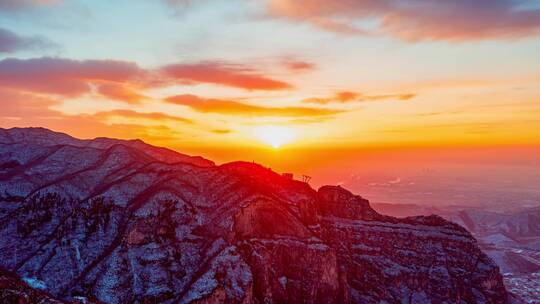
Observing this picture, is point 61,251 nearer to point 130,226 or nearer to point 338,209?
point 130,226

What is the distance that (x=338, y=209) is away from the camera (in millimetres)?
121750

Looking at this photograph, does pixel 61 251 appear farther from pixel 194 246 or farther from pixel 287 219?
pixel 287 219

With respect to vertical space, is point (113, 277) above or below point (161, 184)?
below

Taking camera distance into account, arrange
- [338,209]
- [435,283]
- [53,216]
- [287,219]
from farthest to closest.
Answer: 1. [338,209]
2. [435,283]
3. [287,219]
4. [53,216]

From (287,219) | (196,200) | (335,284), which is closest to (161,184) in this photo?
(196,200)

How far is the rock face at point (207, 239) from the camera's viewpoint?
73.8 meters

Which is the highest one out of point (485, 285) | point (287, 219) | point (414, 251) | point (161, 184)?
point (161, 184)

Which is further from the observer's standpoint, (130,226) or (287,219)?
(287,219)

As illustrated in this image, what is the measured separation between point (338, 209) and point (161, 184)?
56596 mm

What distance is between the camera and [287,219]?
95.0 m

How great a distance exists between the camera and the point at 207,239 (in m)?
84.1

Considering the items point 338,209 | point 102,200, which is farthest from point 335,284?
point 102,200

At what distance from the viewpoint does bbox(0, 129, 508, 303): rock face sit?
73812 millimetres

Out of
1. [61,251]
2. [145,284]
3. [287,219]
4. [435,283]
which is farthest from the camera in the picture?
[435,283]
